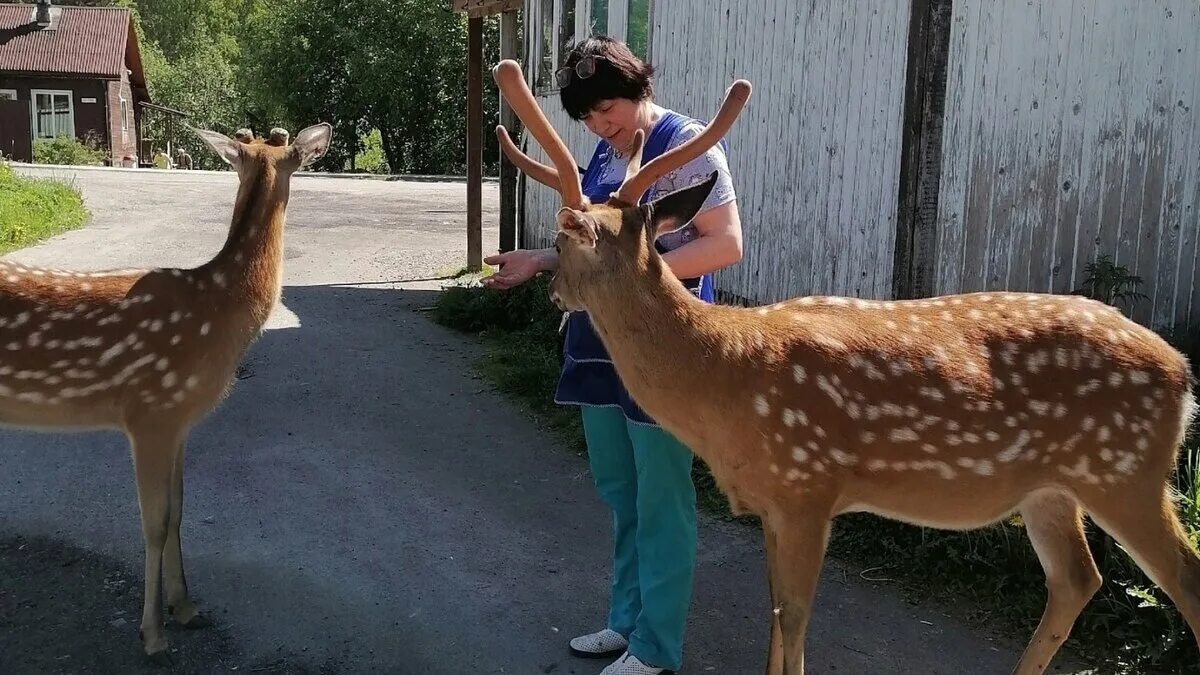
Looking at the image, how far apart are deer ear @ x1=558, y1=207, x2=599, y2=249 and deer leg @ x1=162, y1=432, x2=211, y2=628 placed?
6.64ft

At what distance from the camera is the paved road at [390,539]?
13.6 ft

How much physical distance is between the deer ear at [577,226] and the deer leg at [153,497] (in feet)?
6.52

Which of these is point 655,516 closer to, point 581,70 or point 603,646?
point 603,646

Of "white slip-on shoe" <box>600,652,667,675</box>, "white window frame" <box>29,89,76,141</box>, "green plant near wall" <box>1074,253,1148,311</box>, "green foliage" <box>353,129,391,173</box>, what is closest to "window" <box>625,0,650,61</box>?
"green plant near wall" <box>1074,253,1148,311</box>

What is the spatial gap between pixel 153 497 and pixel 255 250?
1.05m

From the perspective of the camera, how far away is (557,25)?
10922 millimetres

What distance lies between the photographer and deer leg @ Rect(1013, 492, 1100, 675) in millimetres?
3684

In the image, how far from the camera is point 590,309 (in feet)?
11.0

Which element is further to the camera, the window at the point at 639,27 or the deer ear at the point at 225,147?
the window at the point at 639,27

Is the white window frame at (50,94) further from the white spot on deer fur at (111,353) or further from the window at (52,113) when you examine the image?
the white spot on deer fur at (111,353)

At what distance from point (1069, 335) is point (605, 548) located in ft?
8.24

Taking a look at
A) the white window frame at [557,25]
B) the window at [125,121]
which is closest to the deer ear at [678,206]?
the white window frame at [557,25]

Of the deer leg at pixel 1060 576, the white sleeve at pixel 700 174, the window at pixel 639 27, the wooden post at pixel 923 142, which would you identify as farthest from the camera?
the window at pixel 639 27

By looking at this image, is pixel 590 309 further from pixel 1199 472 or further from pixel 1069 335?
pixel 1199 472
